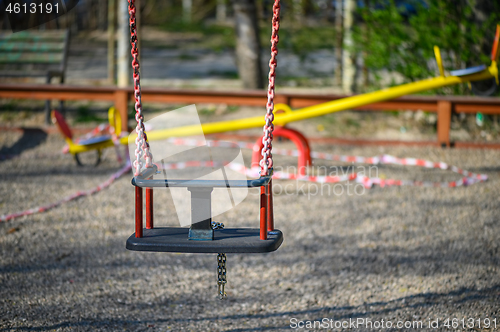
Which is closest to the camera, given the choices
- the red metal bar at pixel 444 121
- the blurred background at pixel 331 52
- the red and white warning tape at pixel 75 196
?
the red and white warning tape at pixel 75 196

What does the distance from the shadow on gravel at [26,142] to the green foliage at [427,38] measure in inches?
177

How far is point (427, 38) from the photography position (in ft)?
22.0

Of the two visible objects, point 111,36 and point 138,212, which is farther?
point 111,36

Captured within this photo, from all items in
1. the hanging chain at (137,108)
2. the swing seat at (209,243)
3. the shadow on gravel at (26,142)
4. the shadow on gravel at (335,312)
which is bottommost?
the shadow on gravel at (335,312)

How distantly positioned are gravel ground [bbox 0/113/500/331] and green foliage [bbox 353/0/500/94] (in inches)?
91.5

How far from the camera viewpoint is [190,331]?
8.57 ft

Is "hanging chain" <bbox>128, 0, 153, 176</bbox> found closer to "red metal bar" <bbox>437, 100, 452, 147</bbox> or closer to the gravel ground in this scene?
the gravel ground

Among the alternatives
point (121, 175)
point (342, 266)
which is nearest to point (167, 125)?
point (121, 175)

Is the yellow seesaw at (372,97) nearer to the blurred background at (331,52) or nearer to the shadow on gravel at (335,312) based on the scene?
the blurred background at (331,52)

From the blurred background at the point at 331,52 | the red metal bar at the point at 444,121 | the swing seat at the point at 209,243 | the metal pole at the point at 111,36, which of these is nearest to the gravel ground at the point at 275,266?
the swing seat at the point at 209,243

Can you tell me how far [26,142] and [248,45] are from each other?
3.52 meters

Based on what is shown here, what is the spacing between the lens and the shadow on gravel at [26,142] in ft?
20.7

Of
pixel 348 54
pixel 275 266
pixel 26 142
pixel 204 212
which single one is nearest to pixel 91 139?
pixel 26 142

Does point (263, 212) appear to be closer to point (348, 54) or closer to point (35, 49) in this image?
point (348, 54)
